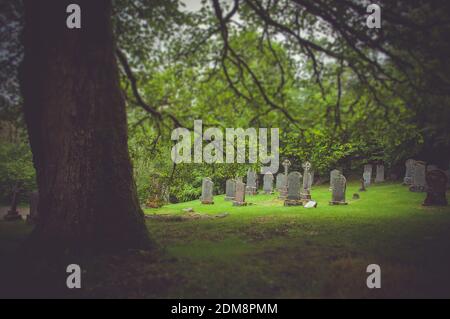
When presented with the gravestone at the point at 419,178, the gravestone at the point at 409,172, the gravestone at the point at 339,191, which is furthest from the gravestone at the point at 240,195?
the gravestone at the point at 409,172

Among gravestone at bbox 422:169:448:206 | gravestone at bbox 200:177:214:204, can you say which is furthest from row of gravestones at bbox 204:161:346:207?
gravestone at bbox 422:169:448:206

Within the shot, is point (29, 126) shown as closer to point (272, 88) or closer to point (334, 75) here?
point (272, 88)

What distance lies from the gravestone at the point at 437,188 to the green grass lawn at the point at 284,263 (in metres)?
3.54

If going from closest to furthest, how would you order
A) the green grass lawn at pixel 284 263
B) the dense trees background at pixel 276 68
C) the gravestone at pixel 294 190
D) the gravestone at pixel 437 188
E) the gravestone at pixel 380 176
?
1. the green grass lawn at pixel 284 263
2. the dense trees background at pixel 276 68
3. the gravestone at pixel 437 188
4. the gravestone at pixel 294 190
5. the gravestone at pixel 380 176

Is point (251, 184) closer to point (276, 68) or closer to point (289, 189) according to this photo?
point (289, 189)

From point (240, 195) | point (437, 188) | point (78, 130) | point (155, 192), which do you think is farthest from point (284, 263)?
point (155, 192)

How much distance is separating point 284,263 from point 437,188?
32.3 feet

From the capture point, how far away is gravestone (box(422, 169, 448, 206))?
12.1 meters

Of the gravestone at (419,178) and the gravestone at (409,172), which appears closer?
the gravestone at (419,178)

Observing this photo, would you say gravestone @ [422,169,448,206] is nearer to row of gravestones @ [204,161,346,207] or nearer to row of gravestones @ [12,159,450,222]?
row of gravestones @ [12,159,450,222]

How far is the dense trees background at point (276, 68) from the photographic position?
24.4ft

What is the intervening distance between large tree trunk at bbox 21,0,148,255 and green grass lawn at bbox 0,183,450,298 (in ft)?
2.57

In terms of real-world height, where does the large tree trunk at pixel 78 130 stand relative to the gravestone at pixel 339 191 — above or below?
above

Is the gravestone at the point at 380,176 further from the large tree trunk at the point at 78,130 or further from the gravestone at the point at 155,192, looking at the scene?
the large tree trunk at the point at 78,130
